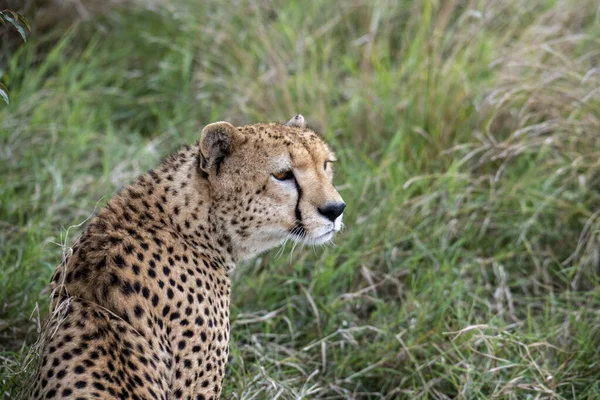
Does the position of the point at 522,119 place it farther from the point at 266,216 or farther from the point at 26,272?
the point at 26,272

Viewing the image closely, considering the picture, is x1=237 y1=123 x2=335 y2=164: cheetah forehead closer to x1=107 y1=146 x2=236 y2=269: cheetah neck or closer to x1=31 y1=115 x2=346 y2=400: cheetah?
x1=31 y1=115 x2=346 y2=400: cheetah

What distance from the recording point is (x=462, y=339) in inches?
134

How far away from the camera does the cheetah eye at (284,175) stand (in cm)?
282

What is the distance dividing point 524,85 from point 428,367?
1727 mm

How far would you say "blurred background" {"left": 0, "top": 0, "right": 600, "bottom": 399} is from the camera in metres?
3.41

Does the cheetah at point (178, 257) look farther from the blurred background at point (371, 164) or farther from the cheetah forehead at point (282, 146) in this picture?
the blurred background at point (371, 164)

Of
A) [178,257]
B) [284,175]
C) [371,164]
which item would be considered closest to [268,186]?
[284,175]

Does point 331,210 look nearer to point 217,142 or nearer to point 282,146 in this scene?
point 282,146

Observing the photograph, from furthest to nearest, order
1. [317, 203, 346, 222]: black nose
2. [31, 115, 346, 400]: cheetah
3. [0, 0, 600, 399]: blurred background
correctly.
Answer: [0, 0, 600, 399]: blurred background
[317, 203, 346, 222]: black nose
[31, 115, 346, 400]: cheetah

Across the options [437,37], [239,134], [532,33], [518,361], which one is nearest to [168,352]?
[239,134]

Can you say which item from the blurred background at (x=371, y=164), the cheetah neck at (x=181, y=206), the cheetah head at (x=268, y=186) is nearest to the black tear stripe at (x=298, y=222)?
the cheetah head at (x=268, y=186)

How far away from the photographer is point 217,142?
2816 mm

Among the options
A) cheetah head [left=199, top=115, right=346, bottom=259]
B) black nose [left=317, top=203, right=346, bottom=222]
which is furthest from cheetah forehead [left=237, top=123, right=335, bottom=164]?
black nose [left=317, top=203, right=346, bottom=222]

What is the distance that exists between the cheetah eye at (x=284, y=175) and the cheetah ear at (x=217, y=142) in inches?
6.5
